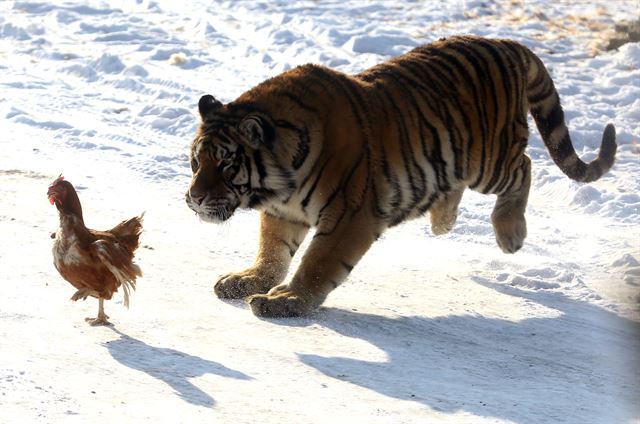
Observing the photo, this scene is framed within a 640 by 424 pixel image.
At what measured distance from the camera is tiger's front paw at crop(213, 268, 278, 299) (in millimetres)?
6730

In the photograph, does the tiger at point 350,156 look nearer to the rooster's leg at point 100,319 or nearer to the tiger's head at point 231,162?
the tiger's head at point 231,162

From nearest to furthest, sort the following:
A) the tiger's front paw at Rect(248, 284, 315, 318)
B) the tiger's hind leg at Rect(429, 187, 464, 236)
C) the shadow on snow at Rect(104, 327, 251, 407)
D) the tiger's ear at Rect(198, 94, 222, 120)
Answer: the shadow on snow at Rect(104, 327, 251, 407), the tiger's front paw at Rect(248, 284, 315, 318), the tiger's ear at Rect(198, 94, 222, 120), the tiger's hind leg at Rect(429, 187, 464, 236)

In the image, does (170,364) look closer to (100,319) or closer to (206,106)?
(100,319)

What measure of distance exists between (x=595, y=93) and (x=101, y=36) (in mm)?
5517

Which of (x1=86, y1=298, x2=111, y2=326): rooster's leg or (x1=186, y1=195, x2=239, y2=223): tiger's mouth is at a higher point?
(x1=186, y1=195, x2=239, y2=223): tiger's mouth

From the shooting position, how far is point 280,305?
6.37 meters

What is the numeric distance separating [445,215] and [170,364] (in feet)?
9.65

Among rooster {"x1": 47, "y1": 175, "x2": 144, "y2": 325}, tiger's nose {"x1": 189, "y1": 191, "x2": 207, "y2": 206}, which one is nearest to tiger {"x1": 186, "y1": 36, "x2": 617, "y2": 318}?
tiger's nose {"x1": 189, "y1": 191, "x2": 207, "y2": 206}

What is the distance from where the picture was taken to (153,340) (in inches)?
227

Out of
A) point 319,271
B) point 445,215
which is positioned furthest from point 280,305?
point 445,215

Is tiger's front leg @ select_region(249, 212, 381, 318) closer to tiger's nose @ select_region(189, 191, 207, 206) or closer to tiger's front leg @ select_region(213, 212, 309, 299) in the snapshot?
tiger's front leg @ select_region(213, 212, 309, 299)

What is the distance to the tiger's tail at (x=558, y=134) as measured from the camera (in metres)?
8.03

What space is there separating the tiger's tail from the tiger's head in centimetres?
225

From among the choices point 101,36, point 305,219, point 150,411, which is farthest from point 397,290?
point 101,36
